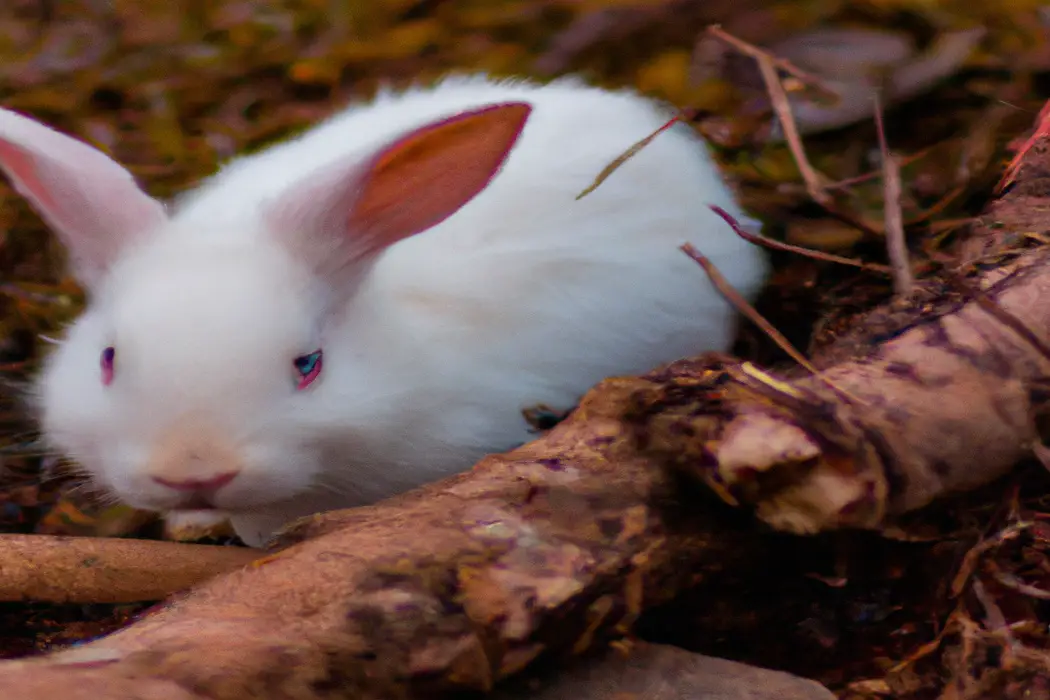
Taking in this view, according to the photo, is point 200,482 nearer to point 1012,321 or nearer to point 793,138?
point 1012,321

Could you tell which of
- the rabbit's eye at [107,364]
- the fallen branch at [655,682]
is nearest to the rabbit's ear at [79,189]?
the rabbit's eye at [107,364]

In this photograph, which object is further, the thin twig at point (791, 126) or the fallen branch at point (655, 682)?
the thin twig at point (791, 126)

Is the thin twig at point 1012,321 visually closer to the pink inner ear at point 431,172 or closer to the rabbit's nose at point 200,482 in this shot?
the pink inner ear at point 431,172

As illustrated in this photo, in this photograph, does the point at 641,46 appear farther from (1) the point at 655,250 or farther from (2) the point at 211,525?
(2) the point at 211,525

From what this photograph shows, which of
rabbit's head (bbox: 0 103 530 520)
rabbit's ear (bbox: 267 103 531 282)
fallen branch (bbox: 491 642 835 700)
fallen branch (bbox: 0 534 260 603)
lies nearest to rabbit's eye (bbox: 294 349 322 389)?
rabbit's head (bbox: 0 103 530 520)

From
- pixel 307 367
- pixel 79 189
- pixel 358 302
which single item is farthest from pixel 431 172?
pixel 79 189

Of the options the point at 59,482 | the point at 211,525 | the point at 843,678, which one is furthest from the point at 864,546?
the point at 59,482

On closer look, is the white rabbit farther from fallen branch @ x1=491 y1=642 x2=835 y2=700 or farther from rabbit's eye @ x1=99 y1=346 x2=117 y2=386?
fallen branch @ x1=491 y1=642 x2=835 y2=700
